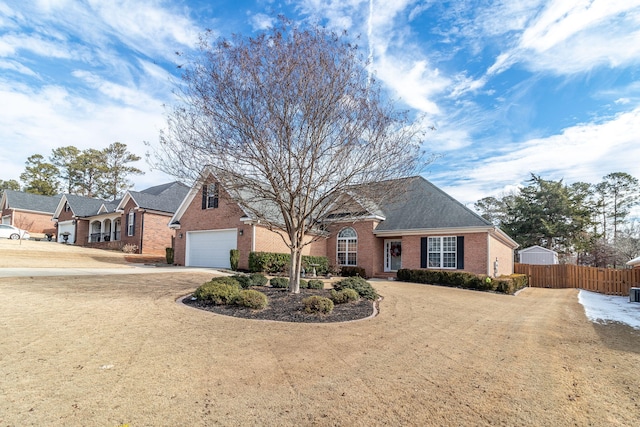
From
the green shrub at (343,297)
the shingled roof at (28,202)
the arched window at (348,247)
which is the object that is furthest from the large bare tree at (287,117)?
the shingled roof at (28,202)

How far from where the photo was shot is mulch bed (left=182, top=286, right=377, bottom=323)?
7.97 metres

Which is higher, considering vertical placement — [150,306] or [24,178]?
[24,178]

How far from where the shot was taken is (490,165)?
73.2 feet

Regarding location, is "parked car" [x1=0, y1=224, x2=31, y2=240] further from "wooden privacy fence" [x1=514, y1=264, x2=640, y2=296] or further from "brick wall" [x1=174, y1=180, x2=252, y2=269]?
"wooden privacy fence" [x1=514, y1=264, x2=640, y2=296]

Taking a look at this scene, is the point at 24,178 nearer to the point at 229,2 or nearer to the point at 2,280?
the point at 2,280

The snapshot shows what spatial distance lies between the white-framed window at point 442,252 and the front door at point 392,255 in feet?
7.67

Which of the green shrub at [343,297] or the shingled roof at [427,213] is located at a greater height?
the shingled roof at [427,213]

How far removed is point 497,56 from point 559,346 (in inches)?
383

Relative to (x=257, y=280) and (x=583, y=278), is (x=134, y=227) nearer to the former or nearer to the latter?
(x=257, y=280)

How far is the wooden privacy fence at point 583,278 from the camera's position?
63.8 feet

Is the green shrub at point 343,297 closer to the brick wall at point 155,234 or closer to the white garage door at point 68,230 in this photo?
the brick wall at point 155,234

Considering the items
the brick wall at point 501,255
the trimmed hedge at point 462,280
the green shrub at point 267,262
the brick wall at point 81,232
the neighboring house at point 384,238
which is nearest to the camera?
the trimmed hedge at point 462,280

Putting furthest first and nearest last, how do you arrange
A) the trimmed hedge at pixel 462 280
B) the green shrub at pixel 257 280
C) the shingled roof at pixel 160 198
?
the shingled roof at pixel 160 198 → the trimmed hedge at pixel 462 280 → the green shrub at pixel 257 280

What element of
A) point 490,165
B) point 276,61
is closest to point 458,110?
point 276,61
